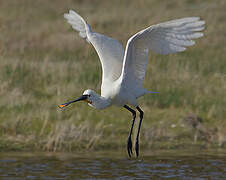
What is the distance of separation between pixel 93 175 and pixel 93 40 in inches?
80.1

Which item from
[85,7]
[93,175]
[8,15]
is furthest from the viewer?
[85,7]

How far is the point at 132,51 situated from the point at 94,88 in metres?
4.80

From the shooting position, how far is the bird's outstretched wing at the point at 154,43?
6736 millimetres

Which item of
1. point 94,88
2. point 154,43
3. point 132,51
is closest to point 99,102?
point 132,51

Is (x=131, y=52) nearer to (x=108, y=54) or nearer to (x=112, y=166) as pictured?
(x=108, y=54)

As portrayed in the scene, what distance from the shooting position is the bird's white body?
22.6 ft

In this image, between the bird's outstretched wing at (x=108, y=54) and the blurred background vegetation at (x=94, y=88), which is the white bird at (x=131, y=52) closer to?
the bird's outstretched wing at (x=108, y=54)

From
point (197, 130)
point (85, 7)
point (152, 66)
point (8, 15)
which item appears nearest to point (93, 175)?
point (197, 130)

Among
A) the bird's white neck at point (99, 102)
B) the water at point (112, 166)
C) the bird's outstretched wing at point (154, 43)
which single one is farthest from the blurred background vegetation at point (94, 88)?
the bird's outstretched wing at point (154, 43)

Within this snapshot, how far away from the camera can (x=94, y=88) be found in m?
12.0

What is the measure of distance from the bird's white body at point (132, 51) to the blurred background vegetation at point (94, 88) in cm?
148

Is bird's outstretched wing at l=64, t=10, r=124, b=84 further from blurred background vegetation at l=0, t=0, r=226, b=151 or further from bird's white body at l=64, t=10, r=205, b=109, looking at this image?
blurred background vegetation at l=0, t=0, r=226, b=151

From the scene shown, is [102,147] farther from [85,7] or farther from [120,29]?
[85,7]

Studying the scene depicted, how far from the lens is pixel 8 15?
2014cm
